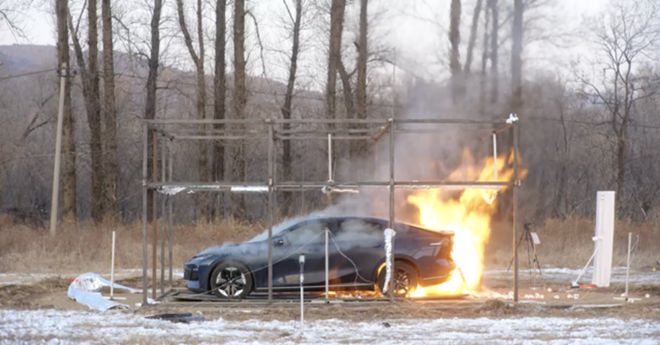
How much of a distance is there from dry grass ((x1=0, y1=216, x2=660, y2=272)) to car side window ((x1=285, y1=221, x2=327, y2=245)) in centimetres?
850

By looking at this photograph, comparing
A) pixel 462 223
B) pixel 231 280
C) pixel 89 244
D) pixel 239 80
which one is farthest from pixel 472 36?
pixel 231 280

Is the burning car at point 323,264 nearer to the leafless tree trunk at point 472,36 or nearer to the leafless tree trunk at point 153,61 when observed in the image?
the leafless tree trunk at point 472,36

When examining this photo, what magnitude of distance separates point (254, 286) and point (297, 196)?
2099 centimetres

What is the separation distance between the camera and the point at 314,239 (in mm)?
14969

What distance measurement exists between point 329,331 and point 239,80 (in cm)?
2163

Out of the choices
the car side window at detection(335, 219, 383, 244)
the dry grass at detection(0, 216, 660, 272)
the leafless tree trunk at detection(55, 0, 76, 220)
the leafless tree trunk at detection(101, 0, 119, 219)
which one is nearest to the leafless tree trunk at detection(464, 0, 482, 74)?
the dry grass at detection(0, 216, 660, 272)

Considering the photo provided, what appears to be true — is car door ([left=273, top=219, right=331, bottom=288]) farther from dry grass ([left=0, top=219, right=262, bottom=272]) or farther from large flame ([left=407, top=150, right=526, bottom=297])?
dry grass ([left=0, top=219, right=262, bottom=272])

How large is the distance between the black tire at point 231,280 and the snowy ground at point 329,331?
2.03 metres

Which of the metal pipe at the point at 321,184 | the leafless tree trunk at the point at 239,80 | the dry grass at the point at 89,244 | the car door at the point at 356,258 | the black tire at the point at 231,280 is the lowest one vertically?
the dry grass at the point at 89,244

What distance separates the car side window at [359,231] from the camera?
14992 millimetres

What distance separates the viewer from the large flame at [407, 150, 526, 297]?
1558 centimetres

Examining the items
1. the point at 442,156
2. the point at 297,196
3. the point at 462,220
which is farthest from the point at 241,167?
the point at 462,220

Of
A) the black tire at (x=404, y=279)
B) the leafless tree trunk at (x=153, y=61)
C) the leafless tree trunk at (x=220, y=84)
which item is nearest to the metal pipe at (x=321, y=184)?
the black tire at (x=404, y=279)

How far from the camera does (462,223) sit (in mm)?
16578
